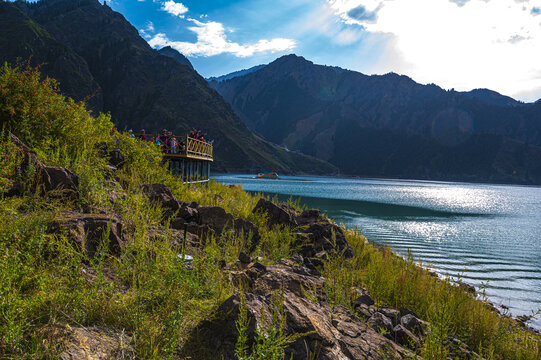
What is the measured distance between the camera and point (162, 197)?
Result: 8117 mm

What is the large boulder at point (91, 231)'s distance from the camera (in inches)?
173

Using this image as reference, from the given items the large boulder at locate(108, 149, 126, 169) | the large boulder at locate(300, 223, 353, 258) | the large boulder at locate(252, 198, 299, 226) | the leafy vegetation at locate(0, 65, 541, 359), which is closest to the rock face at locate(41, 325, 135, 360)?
the leafy vegetation at locate(0, 65, 541, 359)

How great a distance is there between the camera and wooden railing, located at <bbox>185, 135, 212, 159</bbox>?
21163mm

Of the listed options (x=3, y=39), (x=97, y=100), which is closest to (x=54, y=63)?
(x=3, y=39)

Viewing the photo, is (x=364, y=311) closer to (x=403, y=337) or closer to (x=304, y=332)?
(x=403, y=337)

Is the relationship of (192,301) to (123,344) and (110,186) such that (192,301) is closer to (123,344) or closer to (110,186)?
(123,344)

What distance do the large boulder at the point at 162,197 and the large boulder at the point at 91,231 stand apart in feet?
9.00

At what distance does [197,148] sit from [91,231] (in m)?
19.6

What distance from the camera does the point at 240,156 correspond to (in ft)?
595

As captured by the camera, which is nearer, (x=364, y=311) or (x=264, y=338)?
(x=264, y=338)

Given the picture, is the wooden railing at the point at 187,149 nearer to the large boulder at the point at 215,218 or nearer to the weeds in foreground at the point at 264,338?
the large boulder at the point at 215,218

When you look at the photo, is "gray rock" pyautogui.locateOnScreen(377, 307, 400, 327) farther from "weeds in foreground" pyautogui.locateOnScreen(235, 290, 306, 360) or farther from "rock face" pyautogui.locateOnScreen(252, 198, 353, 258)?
"rock face" pyautogui.locateOnScreen(252, 198, 353, 258)

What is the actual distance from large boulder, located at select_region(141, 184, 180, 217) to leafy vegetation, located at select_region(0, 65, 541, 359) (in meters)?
0.30

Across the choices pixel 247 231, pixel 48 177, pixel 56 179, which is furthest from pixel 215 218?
pixel 48 177
